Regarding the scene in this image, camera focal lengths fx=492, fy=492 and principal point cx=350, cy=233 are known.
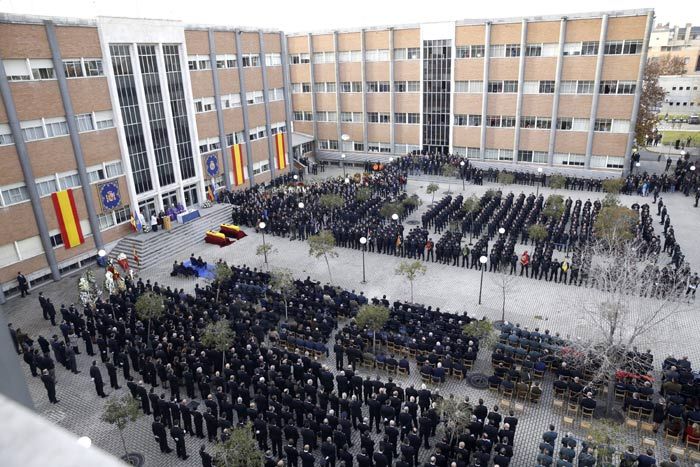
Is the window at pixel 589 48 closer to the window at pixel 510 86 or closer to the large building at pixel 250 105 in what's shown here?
the large building at pixel 250 105

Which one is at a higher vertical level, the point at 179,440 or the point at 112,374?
the point at 112,374

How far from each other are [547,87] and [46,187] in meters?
40.6

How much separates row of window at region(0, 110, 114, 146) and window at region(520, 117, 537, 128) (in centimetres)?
3534

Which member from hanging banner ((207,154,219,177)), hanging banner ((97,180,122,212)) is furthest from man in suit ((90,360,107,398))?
hanging banner ((207,154,219,177))

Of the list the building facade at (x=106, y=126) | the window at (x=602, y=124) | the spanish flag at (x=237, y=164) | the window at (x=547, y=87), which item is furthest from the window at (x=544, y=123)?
the spanish flag at (x=237, y=164)

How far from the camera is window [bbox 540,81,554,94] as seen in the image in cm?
4462

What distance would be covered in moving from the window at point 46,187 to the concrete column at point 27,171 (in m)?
0.35

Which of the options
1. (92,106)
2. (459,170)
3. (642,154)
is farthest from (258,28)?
(642,154)

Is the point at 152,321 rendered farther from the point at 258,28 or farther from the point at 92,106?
the point at 258,28

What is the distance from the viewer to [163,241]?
3331cm

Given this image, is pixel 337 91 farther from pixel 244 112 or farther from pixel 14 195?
pixel 14 195

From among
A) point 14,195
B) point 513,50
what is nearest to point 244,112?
point 14,195

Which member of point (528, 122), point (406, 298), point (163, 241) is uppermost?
point (528, 122)

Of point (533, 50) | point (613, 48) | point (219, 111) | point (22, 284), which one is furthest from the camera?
point (533, 50)
